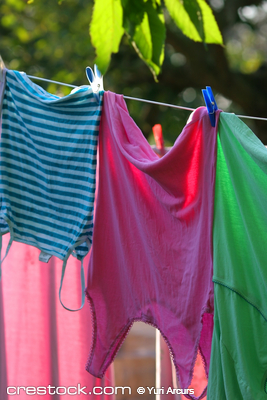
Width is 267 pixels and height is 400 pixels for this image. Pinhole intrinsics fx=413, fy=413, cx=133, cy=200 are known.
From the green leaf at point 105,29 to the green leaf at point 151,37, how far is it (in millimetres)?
41

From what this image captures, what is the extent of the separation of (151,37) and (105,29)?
0.28 feet

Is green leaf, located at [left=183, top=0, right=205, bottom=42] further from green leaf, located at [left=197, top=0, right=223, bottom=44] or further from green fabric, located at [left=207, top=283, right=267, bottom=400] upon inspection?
green fabric, located at [left=207, top=283, right=267, bottom=400]

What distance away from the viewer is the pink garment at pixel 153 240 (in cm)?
81

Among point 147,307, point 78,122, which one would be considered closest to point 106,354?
point 147,307

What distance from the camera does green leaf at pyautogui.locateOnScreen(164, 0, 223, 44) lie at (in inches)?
27.1

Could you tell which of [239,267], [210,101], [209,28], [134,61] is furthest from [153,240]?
[134,61]

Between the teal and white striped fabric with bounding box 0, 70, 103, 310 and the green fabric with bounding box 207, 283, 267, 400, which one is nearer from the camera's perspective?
the green fabric with bounding box 207, 283, 267, 400

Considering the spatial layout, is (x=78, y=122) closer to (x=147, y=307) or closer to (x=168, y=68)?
(x=147, y=307)

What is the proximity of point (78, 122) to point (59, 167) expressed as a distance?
0.11 meters

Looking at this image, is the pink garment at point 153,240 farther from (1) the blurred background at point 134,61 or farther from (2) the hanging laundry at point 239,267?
(1) the blurred background at point 134,61

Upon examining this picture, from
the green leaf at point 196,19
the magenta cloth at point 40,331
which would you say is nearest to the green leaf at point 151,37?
the green leaf at point 196,19

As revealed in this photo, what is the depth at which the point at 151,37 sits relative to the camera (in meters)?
0.70

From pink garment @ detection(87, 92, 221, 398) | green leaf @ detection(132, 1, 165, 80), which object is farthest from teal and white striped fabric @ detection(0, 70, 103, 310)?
green leaf @ detection(132, 1, 165, 80)

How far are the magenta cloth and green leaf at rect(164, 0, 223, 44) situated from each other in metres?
0.75
